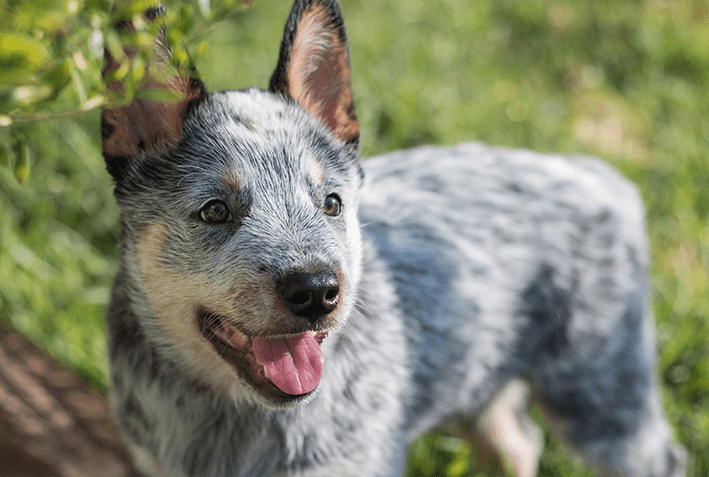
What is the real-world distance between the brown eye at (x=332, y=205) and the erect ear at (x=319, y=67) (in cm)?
27

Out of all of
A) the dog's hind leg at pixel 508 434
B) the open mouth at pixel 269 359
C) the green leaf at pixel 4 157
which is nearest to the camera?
the green leaf at pixel 4 157

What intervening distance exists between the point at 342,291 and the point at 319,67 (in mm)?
861

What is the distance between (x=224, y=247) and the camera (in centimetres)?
198

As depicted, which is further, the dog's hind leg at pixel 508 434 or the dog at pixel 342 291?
the dog's hind leg at pixel 508 434

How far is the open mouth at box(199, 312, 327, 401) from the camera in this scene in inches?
78.8

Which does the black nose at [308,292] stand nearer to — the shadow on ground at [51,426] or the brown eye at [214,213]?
the brown eye at [214,213]

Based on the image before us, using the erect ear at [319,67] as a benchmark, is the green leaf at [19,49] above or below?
above

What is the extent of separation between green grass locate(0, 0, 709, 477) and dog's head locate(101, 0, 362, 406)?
4.23ft

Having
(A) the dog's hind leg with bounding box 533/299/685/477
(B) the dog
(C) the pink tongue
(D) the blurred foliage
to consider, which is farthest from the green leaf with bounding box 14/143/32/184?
(A) the dog's hind leg with bounding box 533/299/685/477

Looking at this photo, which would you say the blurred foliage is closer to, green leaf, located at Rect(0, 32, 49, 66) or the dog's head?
green leaf, located at Rect(0, 32, 49, 66)

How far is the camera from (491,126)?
16.0 feet

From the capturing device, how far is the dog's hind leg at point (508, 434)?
3.38 m

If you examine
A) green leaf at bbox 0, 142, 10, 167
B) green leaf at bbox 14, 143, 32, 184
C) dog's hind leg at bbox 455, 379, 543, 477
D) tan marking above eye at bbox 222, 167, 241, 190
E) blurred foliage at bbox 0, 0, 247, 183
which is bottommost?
dog's hind leg at bbox 455, 379, 543, 477

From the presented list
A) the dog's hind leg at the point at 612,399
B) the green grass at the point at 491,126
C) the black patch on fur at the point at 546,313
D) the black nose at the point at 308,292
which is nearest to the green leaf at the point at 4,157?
the black nose at the point at 308,292
